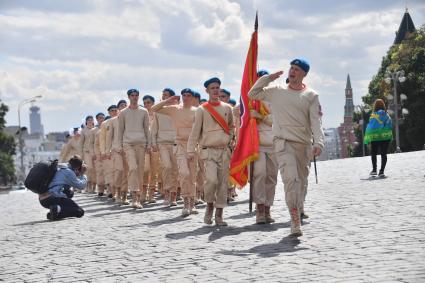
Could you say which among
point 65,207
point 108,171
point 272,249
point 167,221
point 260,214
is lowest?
point 272,249

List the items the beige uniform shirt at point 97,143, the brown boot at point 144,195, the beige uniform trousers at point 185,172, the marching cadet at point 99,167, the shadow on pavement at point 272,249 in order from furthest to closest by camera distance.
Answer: the marching cadet at point 99,167 < the beige uniform shirt at point 97,143 < the brown boot at point 144,195 < the beige uniform trousers at point 185,172 < the shadow on pavement at point 272,249

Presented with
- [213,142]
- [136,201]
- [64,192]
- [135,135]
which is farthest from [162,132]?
[213,142]

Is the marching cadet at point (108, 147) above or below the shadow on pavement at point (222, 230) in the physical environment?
above

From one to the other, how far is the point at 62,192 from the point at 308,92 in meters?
7.61

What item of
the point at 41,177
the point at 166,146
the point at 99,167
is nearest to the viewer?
the point at 41,177

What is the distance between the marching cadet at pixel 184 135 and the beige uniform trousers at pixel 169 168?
4.24 feet

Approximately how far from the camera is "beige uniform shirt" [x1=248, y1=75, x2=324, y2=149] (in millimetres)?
10820

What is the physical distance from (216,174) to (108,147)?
786 centimetres

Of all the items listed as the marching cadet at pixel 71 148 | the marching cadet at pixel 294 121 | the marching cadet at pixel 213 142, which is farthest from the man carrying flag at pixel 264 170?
the marching cadet at pixel 71 148

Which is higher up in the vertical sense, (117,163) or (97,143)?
(97,143)

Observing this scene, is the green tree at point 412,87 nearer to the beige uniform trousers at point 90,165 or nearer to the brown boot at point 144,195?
the beige uniform trousers at point 90,165

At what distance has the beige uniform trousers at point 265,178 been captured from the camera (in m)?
12.5

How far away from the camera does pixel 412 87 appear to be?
66812 millimetres

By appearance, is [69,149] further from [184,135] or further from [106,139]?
[184,135]
